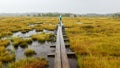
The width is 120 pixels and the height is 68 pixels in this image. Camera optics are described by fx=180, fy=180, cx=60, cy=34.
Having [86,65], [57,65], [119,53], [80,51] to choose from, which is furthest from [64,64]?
[119,53]

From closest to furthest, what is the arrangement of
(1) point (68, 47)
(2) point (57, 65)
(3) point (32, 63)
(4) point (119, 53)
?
(2) point (57, 65), (3) point (32, 63), (4) point (119, 53), (1) point (68, 47)

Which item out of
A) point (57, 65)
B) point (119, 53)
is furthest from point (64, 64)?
point (119, 53)

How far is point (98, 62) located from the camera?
348 inches

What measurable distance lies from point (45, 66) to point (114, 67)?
3.25 metres

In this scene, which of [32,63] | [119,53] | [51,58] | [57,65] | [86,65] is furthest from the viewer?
[119,53]

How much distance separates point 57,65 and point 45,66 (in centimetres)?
126

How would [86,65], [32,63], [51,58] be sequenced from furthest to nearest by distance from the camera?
1. [51,58]
2. [32,63]
3. [86,65]

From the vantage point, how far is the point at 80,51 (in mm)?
11797

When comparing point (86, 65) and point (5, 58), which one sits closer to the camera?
point (86, 65)

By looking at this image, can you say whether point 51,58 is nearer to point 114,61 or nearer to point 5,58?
point 5,58

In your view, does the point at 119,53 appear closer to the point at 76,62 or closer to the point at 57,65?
the point at 76,62

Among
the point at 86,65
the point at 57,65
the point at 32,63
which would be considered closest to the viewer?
the point at 57,65

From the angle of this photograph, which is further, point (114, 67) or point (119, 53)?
point (119, 53)

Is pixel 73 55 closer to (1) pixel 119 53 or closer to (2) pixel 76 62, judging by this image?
(2) pixel 76 62
